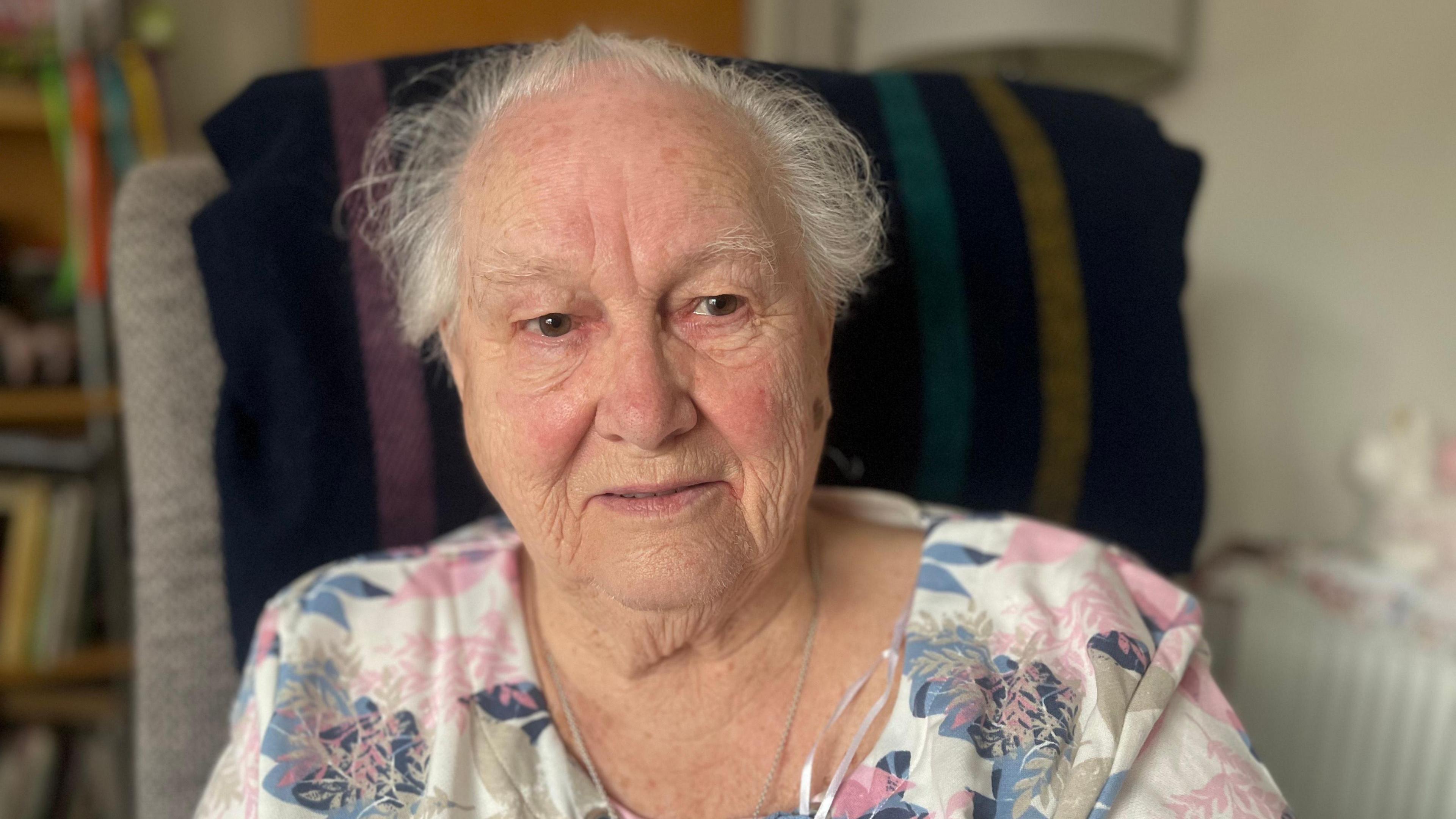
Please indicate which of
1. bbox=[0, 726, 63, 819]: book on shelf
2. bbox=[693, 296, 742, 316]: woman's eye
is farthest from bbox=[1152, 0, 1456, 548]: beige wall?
bbox=[0, 726, 63, 819]: book on shelf

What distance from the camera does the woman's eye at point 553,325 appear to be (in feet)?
2.77

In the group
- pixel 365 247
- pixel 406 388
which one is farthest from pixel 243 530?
pixel 365 247

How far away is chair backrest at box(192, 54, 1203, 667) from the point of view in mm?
1075

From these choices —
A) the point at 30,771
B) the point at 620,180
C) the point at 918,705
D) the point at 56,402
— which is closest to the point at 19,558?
the point at 56,402

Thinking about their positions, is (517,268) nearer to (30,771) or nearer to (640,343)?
(640,343)

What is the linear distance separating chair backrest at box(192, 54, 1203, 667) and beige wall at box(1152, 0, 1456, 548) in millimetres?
593

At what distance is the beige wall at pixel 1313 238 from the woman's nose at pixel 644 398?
4.85ft

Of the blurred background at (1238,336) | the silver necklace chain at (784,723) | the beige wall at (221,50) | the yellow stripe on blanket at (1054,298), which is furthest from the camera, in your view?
the beige wall at (221,50)

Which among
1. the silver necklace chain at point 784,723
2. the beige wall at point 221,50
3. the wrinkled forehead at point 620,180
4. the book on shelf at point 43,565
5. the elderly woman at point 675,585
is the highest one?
the beige wall at point 221,50

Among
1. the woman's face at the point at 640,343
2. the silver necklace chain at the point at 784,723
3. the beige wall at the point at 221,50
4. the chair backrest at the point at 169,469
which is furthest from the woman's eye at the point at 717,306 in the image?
the beige wall at the point at 221,50

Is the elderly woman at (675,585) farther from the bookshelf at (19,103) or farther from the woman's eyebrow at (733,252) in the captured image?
the bookshelf at (19,103)

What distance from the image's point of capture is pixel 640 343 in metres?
0.80

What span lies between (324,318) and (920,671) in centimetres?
77

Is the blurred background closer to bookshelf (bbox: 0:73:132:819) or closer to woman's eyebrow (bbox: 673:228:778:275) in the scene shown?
bookshelf (bbox: 0:73:132:819)
